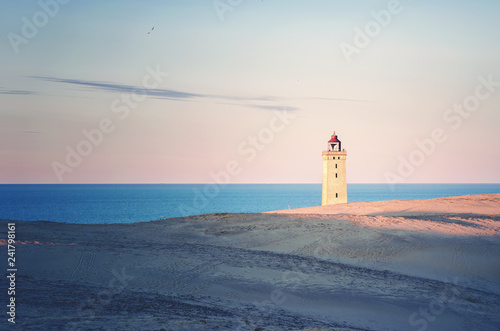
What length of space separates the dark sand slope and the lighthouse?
2820cm

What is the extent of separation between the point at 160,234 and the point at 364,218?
43.9ft

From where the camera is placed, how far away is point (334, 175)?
182 feet

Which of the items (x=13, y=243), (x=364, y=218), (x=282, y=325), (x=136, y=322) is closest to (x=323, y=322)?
(x=282, y=325)

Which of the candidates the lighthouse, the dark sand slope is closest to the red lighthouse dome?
the lighthouse

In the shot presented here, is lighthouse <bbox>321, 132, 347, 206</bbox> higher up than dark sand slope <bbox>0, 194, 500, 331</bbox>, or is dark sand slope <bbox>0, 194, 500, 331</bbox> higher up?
lighthouse <bbox>321, 132, 347, 206</bbox>

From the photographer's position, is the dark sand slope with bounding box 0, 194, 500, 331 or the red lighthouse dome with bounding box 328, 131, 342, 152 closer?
the dark sand slope with bounding box 0, 194, 500, 331

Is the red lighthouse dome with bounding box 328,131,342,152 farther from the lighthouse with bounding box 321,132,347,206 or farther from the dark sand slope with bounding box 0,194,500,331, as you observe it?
the dark sand slope with bounding box 0,194,500,331

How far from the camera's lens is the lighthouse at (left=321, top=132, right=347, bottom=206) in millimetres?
55219

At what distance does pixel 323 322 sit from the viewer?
10.9m

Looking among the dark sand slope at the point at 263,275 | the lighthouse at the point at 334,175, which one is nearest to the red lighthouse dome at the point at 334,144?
the lighthouse at the point at 334,175

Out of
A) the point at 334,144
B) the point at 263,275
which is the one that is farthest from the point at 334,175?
the point at 263,275

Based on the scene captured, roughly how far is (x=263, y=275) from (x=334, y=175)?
1640 inches

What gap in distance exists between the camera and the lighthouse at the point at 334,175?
55.2m

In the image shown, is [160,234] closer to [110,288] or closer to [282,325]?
[110,288]
